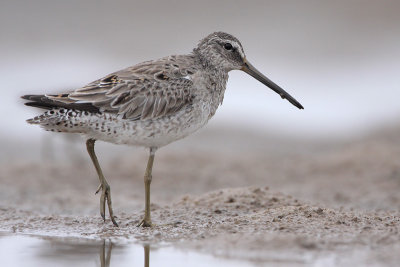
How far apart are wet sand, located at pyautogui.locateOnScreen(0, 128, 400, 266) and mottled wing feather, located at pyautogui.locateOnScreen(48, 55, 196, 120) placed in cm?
107

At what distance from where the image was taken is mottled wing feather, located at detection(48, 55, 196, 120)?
642 cm

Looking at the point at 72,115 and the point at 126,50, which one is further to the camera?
the point at 126,50

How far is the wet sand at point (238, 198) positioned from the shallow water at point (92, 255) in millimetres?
166

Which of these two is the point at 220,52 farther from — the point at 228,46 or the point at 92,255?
the point at 92,255

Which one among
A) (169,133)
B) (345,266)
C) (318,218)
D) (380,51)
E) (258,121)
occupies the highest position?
(380,51)

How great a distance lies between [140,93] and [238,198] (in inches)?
65.9

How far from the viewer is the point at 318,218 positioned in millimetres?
6125

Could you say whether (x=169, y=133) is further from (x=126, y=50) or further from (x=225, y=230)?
(x=126, y=50)

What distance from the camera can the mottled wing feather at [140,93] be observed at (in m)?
6.42

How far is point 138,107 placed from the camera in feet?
21.3

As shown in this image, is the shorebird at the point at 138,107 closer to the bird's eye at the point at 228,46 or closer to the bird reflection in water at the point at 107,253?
the bird's eye at the point at 228,46

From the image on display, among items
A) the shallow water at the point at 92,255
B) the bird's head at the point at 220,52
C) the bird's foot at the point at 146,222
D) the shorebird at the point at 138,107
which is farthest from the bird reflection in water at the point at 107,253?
the bird's head at the point at 220,52

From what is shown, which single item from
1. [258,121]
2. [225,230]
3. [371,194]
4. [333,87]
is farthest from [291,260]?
[333,87]

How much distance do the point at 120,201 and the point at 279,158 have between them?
376 cm
